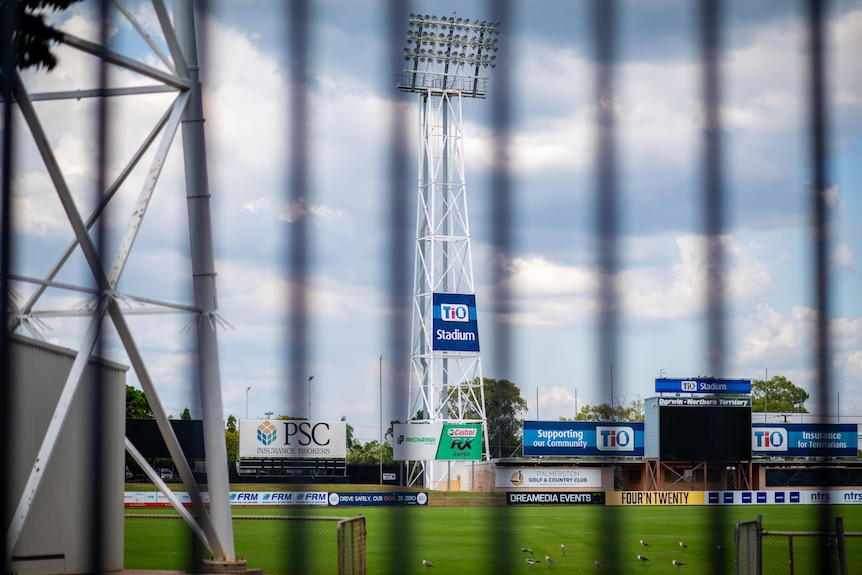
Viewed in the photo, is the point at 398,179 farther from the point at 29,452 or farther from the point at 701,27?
the point at 29,452

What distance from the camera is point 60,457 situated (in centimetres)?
1038

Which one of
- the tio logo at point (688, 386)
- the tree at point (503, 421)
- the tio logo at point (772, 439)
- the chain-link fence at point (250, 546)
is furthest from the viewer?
the tree at point (503, 421)

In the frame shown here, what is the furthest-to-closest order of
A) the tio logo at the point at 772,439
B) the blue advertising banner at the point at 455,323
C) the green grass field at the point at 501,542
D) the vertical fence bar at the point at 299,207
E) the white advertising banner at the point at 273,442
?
the tio logo at the point at 772,439, the blue advertising banner at the point at 455,323, the white advertising banner at the point at 273,442, the green grass field at the point at 501,542, the vertical fence bar at the point at 299,207

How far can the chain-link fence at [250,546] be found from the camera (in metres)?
16.5

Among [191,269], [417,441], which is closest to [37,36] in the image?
[191,269]

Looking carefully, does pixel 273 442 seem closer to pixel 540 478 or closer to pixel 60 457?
pixel 540 478

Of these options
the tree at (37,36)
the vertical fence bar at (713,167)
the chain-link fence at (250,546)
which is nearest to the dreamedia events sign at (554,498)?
the chain-link fence at (250,546)

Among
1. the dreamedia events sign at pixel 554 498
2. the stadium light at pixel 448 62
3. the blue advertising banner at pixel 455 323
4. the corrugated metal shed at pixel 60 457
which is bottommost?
the dreamedia events sign at pixel 554 498

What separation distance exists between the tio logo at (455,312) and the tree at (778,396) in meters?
39.9

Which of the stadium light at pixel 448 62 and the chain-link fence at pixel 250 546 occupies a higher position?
the stadium light at pixel 448 62

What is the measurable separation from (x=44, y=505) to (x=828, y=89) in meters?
7.80

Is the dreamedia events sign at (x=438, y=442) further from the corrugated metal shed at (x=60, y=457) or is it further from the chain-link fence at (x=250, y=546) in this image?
the corrugated metal shed at (x=60, y=457)

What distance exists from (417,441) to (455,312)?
6279 mm

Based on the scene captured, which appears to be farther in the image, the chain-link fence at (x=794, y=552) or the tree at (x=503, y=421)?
the tree at (x=503, y=421)
